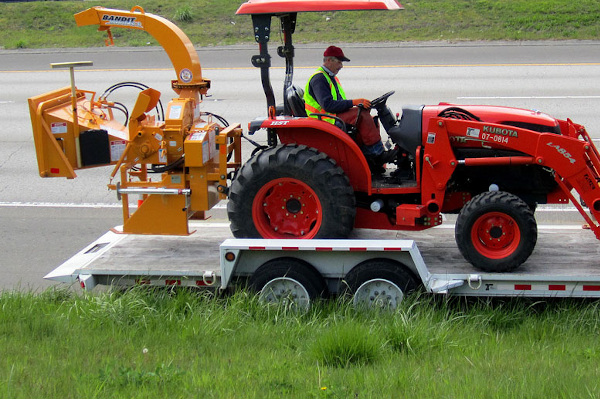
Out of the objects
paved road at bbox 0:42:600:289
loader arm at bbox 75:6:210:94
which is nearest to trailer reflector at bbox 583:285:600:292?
loader arm at bbox 75:6:210:94

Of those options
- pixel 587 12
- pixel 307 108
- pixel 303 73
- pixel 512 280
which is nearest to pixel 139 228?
pixel 307 108

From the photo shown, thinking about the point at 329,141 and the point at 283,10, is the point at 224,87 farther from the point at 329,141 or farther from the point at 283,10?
the point at 283,10

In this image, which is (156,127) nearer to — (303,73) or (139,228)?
(139,228)

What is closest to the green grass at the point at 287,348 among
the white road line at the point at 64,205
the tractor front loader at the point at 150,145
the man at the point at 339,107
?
the tractor front loader at the point at 150,145

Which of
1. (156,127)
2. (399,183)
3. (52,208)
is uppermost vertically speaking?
(156,127)

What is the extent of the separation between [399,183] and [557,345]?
2010mm

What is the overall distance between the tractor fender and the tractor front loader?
562mm

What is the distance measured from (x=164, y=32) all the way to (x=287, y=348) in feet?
10.4

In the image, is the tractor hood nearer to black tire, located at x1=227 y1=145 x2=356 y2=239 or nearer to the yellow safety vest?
the yellow safety vest

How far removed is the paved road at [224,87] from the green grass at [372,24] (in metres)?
0.77

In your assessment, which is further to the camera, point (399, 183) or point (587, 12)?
point (587, 12)

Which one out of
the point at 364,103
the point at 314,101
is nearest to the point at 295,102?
the point at 314,101

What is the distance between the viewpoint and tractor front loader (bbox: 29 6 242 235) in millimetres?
6570

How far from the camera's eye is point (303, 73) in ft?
55.6
